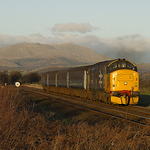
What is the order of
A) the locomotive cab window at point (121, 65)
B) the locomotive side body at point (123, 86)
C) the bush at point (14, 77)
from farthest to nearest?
the bush at point (14, 77) < the locomotive cab window at point (121, 65) < the locomotive side body at point (123, 86)

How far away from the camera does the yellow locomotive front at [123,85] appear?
796 inches

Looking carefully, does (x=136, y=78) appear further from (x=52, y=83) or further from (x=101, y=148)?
(x=52, y=83)

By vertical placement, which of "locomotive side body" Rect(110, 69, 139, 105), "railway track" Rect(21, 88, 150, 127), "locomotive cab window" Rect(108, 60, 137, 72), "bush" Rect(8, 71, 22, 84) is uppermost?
"bush" Rect(8, 71, 22, 84)

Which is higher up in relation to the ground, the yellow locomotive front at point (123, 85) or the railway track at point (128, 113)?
the yellow locomotive front at point (123, 85)

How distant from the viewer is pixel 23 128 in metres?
9.96

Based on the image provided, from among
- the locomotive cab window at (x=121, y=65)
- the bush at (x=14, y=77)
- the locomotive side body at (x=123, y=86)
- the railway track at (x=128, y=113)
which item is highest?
the bush at (x=14, y=77)

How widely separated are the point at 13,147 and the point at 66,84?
2847 cm

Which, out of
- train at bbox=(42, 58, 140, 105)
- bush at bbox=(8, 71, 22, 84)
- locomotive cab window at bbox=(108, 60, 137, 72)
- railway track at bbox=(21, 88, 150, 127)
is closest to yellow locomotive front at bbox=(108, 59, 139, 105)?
train at bbox=(42, 58, 140, 105)

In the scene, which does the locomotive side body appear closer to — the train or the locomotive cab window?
the train

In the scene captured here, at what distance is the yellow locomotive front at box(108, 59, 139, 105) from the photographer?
2022 cm

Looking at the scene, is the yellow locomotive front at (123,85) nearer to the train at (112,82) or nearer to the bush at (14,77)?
the train at (112,82)

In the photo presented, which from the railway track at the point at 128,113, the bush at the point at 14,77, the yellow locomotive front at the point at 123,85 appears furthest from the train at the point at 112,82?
the bush at the point at 14,77

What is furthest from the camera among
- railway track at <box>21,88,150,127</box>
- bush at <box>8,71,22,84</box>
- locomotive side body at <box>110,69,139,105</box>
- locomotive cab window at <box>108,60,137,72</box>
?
bush at <box>8,71,22,84</box>

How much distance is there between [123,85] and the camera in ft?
67.0
